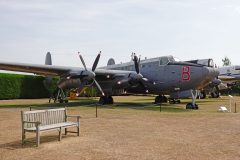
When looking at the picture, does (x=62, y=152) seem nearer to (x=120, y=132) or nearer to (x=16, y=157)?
(x=16, y=157)

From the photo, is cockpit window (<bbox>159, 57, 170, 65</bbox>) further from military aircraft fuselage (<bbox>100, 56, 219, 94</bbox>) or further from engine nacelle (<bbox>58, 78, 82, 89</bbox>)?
engine nacelle (<bbox>58, 78, 82, 89</bbox>)

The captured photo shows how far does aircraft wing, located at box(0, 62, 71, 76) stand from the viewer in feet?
74.1

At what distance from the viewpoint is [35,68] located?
77.5 ft

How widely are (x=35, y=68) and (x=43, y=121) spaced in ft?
47.2

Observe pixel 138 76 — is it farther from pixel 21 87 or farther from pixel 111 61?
pixel 21 87

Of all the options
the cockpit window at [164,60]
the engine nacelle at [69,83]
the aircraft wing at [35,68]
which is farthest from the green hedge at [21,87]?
the cockpit window at [164,60]

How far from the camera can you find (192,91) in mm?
23328

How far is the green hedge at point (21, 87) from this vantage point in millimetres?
41062

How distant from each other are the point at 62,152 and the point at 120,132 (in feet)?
12.4

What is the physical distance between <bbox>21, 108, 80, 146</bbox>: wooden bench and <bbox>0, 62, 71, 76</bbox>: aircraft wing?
1312 cm

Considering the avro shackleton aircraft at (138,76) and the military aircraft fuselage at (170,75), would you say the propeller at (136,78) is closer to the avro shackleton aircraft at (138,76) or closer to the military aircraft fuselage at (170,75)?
the avro shackleton aircraft at (138,76)

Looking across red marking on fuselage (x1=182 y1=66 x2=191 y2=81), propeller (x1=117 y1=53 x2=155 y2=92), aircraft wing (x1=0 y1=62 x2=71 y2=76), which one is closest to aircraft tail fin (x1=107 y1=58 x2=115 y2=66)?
propeller (x1=117 y1=53 x2=155 y2=92)

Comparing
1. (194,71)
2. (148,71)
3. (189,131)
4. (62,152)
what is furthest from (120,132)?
(148,71)

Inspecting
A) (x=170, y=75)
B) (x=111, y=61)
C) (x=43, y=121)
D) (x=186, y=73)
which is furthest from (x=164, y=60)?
(x=43, y=121)
